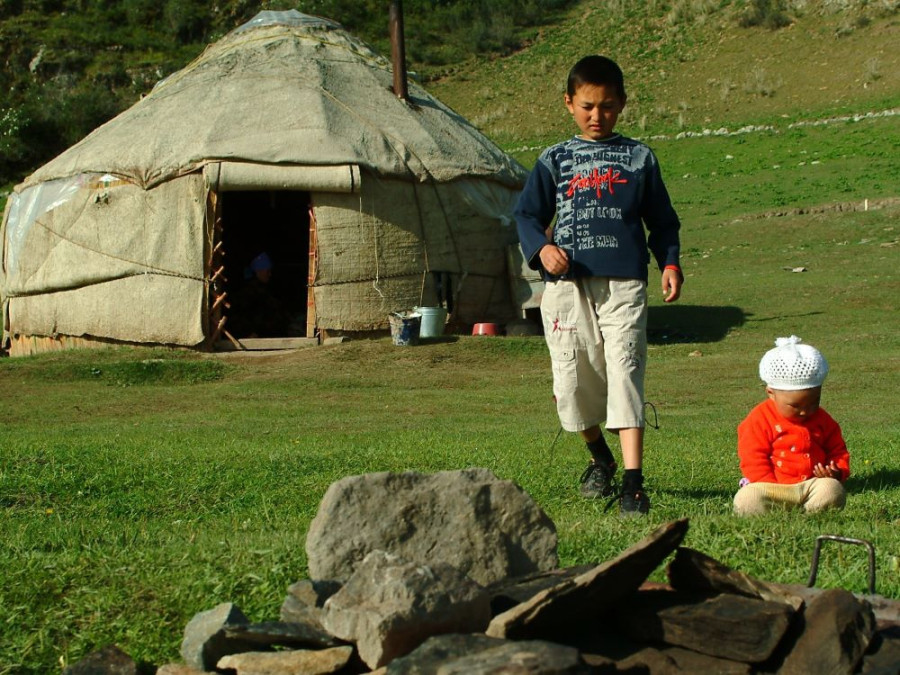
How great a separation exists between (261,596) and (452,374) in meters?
9.25

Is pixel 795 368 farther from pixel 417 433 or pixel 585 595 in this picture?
pixel 417 433

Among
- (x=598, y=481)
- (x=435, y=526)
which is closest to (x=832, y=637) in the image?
(x=435, y=526)

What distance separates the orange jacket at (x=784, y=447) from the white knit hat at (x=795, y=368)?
0.49 feet

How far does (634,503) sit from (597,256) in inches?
37.6

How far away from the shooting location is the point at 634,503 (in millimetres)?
4406

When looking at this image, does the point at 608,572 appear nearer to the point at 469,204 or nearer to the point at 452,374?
the point at 452,374

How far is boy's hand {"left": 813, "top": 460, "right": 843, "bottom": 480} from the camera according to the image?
459 cm

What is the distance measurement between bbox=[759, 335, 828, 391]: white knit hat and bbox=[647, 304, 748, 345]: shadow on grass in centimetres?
964

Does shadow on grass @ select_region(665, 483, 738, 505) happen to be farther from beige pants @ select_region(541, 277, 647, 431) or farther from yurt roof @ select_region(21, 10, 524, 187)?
yurt roof @ select_region(21, 10, 524, 187)

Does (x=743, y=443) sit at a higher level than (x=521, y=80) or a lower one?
lower

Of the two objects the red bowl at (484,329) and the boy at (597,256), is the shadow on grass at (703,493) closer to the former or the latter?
the boy at (597,256)

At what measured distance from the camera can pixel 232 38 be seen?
16516 mm

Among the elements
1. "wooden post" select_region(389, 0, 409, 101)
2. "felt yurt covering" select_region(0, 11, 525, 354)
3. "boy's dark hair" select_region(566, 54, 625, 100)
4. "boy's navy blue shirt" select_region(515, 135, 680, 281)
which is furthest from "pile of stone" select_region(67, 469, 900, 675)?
"wooden post" select_region(389, 0, 409, 101)

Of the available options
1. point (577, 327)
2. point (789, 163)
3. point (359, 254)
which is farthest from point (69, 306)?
point (789, 163)
